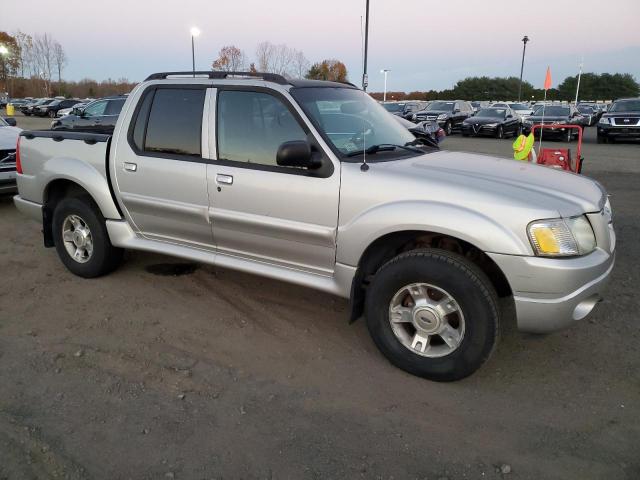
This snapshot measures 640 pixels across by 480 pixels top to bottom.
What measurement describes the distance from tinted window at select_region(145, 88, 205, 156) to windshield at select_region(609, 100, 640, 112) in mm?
21367

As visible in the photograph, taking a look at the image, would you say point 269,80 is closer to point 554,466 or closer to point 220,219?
point 220,219

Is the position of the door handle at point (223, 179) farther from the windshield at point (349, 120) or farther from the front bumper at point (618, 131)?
the front bumper at point (618, 131)

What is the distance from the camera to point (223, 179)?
3873 mm

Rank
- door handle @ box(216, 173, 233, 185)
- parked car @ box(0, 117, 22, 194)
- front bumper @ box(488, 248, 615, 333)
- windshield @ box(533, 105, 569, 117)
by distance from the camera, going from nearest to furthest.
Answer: front bumper @ box(488, 248, 615, 333), door handle @ box(216, 173, 233, 185), parked car @ box(0, 117, 22, 194), windshield @ box(533, 105, 569, 117)

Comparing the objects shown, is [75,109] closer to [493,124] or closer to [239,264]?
[493,124]

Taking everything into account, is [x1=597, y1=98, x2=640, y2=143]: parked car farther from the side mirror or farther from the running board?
the side mirror

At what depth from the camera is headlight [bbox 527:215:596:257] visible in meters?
2.92

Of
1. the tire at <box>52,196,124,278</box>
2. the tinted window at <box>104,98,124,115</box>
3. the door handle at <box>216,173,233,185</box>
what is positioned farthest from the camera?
the tinted window at <box>104,98,124,115</box>

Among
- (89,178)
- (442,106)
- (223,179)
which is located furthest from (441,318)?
(442,106)

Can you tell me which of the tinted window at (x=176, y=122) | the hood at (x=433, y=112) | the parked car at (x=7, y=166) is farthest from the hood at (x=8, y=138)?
the hood at (x=433, y=112)

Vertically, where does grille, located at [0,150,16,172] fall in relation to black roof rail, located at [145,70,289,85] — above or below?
below

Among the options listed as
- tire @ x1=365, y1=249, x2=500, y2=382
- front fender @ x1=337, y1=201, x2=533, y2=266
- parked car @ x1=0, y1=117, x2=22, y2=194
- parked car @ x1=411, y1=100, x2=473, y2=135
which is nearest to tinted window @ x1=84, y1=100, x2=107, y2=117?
parked car @ x1=0, y1=117, x2=22, y2=194

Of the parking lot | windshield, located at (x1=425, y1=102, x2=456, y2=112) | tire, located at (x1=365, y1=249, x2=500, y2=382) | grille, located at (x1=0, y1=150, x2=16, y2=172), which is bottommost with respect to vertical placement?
the parking lot

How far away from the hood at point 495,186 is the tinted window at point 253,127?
2.40ft
